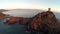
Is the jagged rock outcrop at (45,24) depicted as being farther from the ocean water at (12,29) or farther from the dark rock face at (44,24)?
the ocean water at (12,29)

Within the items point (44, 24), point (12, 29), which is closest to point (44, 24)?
point (44, 24)

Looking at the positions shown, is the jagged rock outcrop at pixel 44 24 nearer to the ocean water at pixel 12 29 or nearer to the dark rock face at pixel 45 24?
the dark rock face at pixel 45 24

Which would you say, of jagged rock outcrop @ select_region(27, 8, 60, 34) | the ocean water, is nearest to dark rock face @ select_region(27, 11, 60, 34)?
jagged rock outcrop @ select_region(27, 8, 60, 34)

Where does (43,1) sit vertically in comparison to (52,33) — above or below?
above

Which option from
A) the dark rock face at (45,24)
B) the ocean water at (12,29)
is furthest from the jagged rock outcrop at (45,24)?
the ocean water at (12,29)

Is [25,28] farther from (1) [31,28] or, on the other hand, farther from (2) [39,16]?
(2) [39,16]

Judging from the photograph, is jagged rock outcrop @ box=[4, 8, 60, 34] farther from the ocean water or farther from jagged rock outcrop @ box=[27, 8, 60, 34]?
the ocean water

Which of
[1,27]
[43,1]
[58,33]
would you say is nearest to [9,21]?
[1,27]

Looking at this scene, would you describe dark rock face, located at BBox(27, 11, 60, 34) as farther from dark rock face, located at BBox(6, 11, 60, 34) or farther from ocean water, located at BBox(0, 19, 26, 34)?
ocean water, located at BBox(0, 19, 26, 34)
